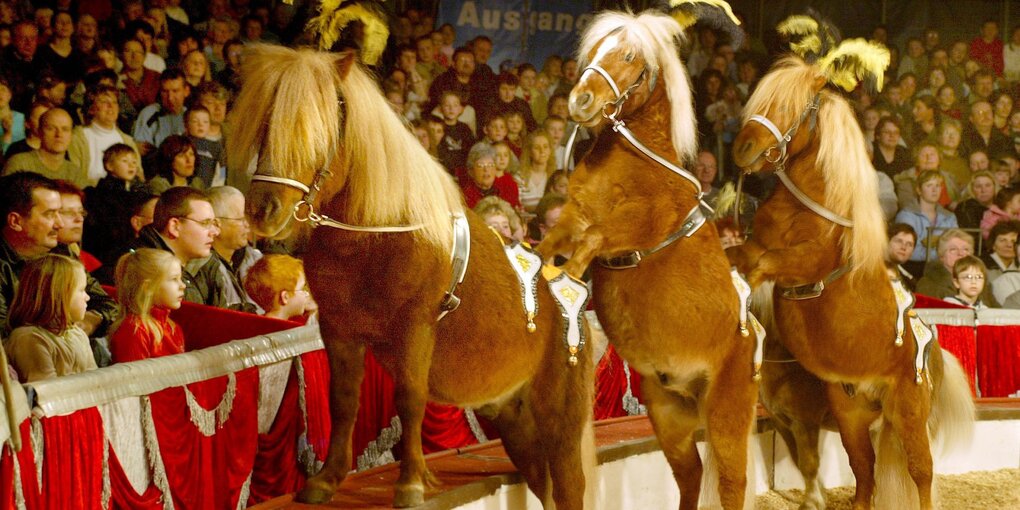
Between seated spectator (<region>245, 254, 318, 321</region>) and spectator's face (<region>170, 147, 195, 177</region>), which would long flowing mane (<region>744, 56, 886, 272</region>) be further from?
spectator's face (<region>170, 147, 195, 177</region>)

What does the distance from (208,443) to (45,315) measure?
1.93 feet

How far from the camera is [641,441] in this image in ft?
15.9

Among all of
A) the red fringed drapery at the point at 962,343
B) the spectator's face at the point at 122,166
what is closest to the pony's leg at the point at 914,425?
the red fringed drapery at the point at 962,343

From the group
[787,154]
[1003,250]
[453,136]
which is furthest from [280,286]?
[1003,250]

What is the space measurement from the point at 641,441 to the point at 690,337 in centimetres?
123

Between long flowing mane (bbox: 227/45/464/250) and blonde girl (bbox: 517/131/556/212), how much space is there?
3.84m

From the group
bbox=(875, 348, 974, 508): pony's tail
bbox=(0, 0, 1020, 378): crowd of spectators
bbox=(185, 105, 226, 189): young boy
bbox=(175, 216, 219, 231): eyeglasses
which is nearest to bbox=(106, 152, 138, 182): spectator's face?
bbox=(0, 0, 1020, 378): crowd of spectators

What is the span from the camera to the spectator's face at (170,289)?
3.48 m

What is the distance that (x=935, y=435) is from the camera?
4.88 metres

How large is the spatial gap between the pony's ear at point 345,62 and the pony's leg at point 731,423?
1664 mm

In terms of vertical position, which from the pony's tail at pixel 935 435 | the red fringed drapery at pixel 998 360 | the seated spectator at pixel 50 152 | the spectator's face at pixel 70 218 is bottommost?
the red fringed drapery at pixel 998 360

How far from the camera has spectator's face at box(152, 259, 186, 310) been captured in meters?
3.48

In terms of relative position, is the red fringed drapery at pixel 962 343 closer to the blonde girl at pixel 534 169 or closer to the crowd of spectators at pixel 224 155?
the crowd of spectators at pixel 224 155

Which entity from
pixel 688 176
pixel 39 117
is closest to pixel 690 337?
pixel 688 176
